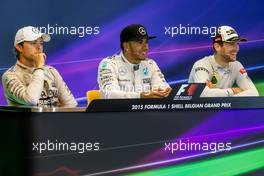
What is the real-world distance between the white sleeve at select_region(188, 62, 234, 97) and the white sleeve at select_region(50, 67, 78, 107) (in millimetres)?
663

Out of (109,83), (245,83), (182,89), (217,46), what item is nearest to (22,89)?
(109,83)

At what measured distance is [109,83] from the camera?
9.96 ft

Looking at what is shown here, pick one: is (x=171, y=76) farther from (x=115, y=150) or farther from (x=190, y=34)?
(x=115, y=150)

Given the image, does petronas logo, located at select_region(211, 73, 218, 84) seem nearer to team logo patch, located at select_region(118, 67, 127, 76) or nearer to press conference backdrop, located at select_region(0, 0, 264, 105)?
press conference backdrop, located at select_region(0, 0, 264, 105)

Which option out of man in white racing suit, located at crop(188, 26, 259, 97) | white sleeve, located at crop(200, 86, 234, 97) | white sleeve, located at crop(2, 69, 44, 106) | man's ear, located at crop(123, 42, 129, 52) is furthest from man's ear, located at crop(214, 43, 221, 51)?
white sleeve, located at crop(2, 69, 44, 106)

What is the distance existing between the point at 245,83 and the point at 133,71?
0.63 m

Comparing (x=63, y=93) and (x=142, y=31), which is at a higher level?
(x=142, y=31)

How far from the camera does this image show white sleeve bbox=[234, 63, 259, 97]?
3064 millimetres

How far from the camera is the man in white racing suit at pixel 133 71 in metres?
3.04

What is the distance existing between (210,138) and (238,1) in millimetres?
778

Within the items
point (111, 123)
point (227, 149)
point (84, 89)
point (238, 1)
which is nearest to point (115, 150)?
point (111, 123)

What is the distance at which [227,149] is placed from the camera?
295 cm

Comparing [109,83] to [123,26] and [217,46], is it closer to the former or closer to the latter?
[123,26]

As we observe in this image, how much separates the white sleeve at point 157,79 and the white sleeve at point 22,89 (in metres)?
0.62
